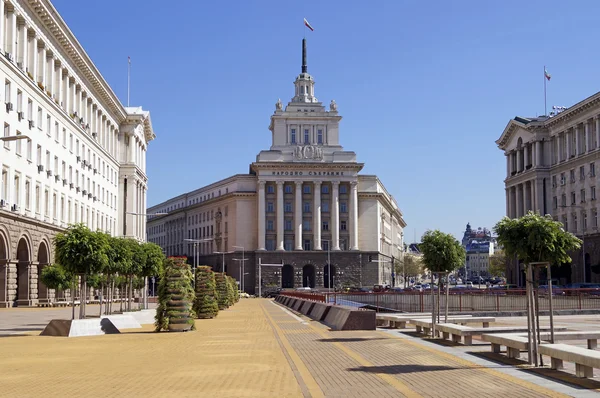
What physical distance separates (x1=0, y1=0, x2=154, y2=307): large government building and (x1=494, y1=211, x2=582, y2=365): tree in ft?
95.2

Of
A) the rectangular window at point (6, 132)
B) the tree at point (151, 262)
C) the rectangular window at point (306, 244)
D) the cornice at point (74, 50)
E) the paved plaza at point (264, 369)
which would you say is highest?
the cornice at point (74, 50)

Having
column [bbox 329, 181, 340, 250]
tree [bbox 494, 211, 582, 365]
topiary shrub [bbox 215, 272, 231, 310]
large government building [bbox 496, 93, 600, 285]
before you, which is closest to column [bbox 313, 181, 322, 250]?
column [bbox 329, 181, 340, 250]

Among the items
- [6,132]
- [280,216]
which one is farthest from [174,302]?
[280,216]

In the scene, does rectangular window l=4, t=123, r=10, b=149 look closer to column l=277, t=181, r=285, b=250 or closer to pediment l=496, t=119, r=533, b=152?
pediment l=496, t=119, r=533, b=152

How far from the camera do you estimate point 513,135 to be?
403 feet

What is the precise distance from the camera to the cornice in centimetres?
5975

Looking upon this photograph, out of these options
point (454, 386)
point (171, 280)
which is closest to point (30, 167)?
point (171, 280)

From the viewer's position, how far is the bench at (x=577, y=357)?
48.4 ft

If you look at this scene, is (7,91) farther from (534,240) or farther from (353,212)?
(353,212)

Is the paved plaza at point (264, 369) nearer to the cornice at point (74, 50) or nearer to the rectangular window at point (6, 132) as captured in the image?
the rectangular window at point (6, 132)

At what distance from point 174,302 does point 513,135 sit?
98571 mm

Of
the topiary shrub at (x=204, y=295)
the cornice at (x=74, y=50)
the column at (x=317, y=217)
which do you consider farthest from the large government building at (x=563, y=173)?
the topiary shrub at (x=204, y=295)

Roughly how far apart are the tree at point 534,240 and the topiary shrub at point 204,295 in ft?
86.0

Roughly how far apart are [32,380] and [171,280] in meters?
16.8
